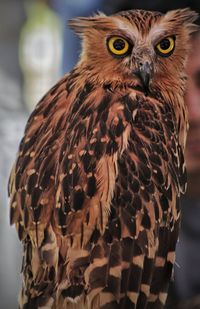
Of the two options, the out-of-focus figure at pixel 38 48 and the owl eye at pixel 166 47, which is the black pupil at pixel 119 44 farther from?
the out-of-focus figure at pixel 38 48

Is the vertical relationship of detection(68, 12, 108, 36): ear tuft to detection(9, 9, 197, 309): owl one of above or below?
above

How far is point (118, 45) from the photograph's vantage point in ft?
3.25

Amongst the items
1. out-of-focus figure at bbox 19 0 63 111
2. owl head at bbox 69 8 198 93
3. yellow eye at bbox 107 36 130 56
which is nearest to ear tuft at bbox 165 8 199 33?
owl head at bbox 69 8 198 93

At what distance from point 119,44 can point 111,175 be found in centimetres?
27

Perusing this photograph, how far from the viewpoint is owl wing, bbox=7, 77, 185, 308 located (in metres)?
0.96

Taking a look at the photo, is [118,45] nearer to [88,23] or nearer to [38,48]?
[88,23]

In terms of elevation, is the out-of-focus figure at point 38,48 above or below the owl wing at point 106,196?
above

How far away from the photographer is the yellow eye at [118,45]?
98 cm

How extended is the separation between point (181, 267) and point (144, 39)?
521mm

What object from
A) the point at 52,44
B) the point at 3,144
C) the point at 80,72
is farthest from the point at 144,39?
the point at 3,144

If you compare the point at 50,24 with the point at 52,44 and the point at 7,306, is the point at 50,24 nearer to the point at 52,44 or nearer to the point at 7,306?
the point at 52,44

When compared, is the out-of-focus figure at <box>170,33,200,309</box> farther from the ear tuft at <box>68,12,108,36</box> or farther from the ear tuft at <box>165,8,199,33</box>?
the ear tuft at <box>68,12,108,36</box>

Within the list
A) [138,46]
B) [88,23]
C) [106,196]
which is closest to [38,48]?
[88,23]

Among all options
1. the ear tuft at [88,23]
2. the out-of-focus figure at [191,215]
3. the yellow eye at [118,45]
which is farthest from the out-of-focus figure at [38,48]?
the out-of-focus figure at [191,215]
